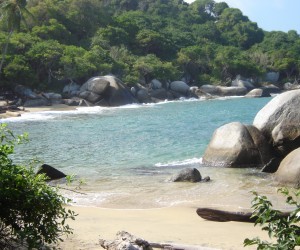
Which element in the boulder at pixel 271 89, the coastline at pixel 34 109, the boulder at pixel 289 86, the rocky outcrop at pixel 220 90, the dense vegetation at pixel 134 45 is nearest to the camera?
the coastline at pixel 34 109

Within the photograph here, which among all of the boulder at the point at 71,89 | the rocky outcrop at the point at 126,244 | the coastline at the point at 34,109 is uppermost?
the boulder at the point at 71,89

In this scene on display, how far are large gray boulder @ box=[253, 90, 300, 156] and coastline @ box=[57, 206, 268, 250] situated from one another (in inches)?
225

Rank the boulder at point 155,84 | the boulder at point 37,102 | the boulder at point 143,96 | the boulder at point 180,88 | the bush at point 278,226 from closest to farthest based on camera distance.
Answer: the bush at point 278,226, the boulder at point 37,102, the boulder at point 143,96, the boulder at point 155,84, the boulder at point 180,88

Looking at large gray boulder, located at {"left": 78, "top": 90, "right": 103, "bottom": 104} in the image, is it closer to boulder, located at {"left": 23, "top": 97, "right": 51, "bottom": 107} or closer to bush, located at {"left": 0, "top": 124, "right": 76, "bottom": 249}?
boulder, located at {"left": 23, "top": 97, "right": 51, "bottom": 107}

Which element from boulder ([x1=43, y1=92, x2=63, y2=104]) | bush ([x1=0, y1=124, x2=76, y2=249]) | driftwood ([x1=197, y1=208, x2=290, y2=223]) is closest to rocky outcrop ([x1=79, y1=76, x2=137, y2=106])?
boulder ([x1=43, y1=92, x2=63, y2=104])

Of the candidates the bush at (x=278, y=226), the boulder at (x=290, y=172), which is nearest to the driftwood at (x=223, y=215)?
the boulder at (x=290, y=172)

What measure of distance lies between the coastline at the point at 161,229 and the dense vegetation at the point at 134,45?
27264mm

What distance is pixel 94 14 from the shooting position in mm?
63500

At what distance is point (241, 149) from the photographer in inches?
578

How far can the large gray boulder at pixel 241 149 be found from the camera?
14.7m

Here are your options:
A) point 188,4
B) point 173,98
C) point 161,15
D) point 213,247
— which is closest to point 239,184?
point 213,247

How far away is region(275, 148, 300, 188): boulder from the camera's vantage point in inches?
466

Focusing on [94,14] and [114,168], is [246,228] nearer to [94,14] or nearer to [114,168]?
[114,168]

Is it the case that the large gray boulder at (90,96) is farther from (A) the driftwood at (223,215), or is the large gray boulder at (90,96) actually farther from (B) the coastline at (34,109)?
(A) the driftwood at (223,215)
